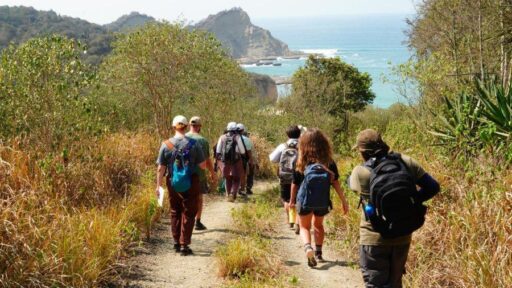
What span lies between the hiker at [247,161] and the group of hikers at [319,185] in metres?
0.03

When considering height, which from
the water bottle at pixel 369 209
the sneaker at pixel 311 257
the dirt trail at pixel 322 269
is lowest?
the dirt trail at pixel 322 269

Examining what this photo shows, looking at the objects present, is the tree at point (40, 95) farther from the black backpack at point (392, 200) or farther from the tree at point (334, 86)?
the tree at point (334, 86)

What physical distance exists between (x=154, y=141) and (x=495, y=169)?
26.6 feet

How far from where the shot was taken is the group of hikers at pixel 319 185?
419 centimetres

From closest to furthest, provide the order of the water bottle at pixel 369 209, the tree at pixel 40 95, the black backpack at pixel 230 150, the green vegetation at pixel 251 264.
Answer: the water bottle at pixel 369 209 → the green vegetation at pixel 251 264 → the tree at pixel 40 95 → the black backpack at pixel 230 150

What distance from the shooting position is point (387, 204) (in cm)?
411

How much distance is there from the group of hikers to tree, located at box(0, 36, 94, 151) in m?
2.39

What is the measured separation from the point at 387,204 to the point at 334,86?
28.1 m

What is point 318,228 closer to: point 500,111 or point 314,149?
point 314,149

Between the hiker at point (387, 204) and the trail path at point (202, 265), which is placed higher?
the hiker at point (387, 204)

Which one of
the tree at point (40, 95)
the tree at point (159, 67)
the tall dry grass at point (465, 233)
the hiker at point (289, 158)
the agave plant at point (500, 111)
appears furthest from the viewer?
the tree at point (159, 67)

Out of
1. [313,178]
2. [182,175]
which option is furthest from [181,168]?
[313,178]

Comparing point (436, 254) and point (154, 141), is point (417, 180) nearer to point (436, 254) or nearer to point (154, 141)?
point (436, 254)

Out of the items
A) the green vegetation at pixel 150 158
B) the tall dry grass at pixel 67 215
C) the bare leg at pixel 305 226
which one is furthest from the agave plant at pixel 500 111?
the tall dry grass at pixel 67 215
